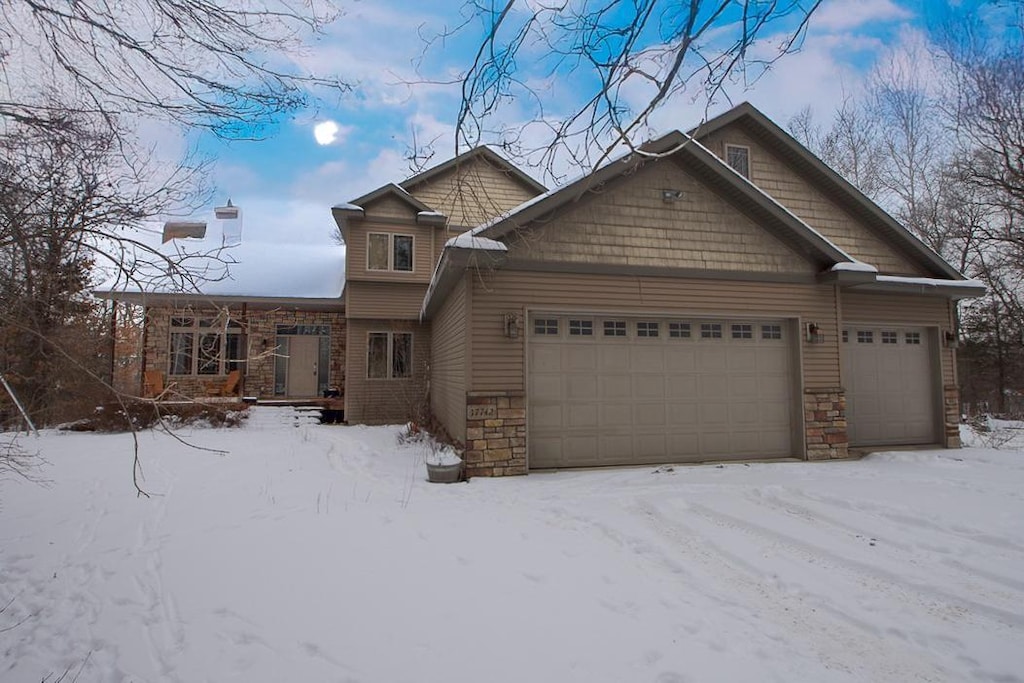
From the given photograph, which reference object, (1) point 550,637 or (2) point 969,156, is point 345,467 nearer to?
(1) point 550,637

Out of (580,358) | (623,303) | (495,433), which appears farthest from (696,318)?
(495,433)

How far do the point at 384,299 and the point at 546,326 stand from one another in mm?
7325

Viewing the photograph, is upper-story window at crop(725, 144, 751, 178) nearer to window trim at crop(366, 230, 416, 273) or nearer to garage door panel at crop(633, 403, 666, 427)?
garage door panel at crop(633, 403, 666, 427)

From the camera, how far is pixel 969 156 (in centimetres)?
1538

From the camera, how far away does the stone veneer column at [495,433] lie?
23.9 ft

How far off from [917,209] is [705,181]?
16.8 meters

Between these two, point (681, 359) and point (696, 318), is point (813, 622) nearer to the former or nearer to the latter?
point (681, 359)

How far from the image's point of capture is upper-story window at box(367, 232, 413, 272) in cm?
1405

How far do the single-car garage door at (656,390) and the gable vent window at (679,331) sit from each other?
0.02 metres

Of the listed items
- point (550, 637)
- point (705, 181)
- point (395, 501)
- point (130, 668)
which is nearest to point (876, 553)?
point (550, 637)

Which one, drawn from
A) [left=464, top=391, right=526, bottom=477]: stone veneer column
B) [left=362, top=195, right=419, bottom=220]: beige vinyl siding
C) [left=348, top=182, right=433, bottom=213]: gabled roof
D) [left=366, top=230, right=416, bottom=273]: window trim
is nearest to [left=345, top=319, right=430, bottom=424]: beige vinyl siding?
[left=366, top=230, right=416, bottom=273]: window trim

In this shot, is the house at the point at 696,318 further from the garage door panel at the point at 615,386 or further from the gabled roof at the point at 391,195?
the gabled roof at the point at 391,195

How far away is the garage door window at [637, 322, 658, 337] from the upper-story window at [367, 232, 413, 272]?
25.8 feet

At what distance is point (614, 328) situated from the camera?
8.16 metres
